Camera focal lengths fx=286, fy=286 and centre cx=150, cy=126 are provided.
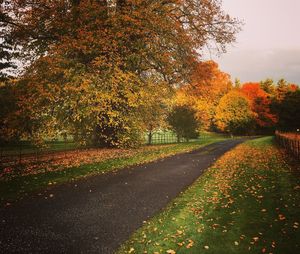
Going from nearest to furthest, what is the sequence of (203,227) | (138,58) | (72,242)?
(72,242), (203,227), (138,58)

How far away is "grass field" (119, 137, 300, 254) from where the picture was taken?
21.3 feet

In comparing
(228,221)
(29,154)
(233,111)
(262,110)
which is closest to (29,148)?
(29,154)

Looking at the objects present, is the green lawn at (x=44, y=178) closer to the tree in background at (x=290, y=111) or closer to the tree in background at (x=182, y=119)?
the tree in background at (x=182, y=119)

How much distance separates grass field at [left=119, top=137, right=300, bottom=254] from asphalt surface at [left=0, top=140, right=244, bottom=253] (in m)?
0.56

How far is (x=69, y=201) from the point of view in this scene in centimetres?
938

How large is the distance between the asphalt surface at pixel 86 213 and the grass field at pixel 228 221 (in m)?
0.56

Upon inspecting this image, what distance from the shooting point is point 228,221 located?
8.00 m

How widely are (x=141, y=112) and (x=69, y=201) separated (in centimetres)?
1484

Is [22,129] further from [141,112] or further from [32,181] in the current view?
[141,112]

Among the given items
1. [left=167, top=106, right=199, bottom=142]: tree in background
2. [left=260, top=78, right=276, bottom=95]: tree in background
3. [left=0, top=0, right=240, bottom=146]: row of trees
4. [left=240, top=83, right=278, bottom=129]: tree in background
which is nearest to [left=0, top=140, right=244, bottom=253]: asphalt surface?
[left=0, top=0, right=240, bottom=146]: row of trees

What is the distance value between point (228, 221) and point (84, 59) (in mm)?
14827

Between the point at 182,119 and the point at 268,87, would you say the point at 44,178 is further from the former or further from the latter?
the point at 268,87

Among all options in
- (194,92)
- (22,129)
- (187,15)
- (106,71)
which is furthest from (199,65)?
(22,129)

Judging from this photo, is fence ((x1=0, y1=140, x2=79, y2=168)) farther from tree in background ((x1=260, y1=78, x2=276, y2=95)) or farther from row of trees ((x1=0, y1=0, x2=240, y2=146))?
tree in background ((x1=260, y1=78, x2=276, y2=95))
